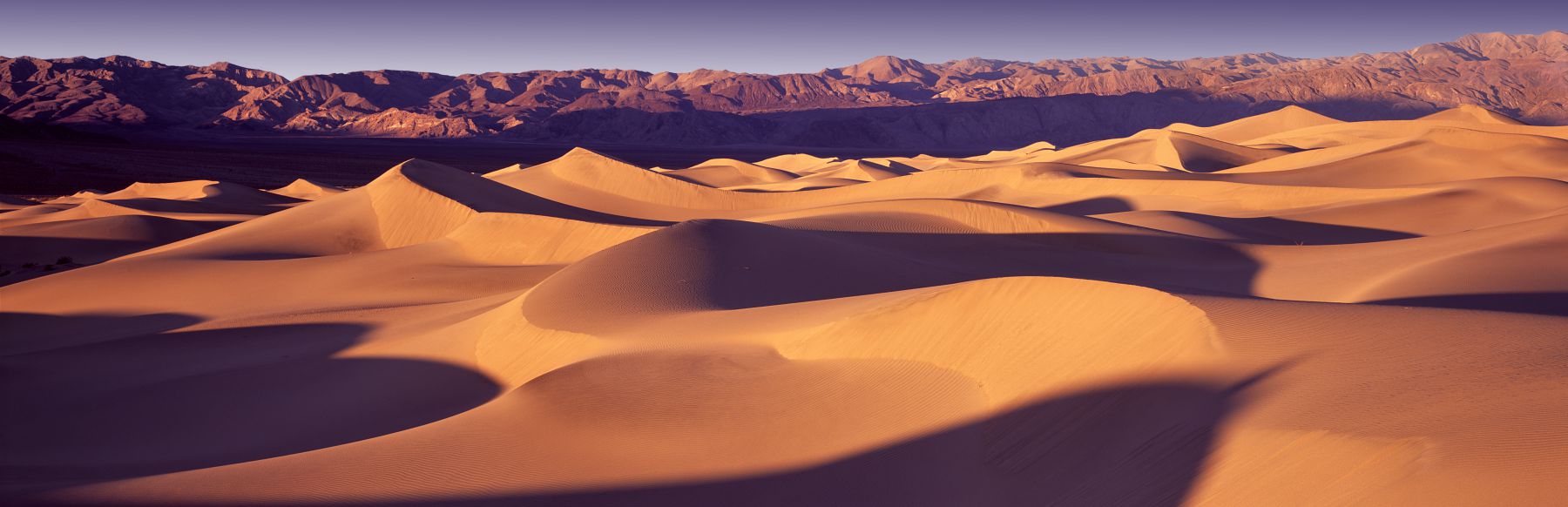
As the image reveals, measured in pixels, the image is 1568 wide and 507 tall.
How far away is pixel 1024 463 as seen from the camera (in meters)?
5.09

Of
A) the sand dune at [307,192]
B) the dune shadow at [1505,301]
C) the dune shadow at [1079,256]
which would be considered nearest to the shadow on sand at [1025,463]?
the dune shadow at [1505,301]

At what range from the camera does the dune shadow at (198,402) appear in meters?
7.13

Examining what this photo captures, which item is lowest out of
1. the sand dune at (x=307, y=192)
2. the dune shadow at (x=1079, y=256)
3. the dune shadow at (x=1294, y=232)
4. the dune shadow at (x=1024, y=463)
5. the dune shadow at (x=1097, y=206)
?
the sand dune at (x=307, y=192)

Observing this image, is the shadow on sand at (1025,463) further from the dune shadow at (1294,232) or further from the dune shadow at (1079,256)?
the dune shadow at (1294,232)

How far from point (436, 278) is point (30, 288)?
6.45 m

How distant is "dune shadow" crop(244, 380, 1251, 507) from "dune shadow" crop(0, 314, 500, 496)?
287 cm

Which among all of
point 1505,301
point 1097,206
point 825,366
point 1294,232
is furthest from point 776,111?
point 825,366

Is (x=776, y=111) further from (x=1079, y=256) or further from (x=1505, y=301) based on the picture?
(x=1505, y=301)

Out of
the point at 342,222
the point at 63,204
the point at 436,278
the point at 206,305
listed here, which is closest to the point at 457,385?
the point at 436,278

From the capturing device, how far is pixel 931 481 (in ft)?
17.1

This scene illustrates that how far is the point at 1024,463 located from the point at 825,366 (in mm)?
2255

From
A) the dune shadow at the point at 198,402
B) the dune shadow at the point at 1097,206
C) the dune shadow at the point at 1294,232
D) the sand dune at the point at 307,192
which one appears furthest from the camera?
the sand dune at the point at 307,192

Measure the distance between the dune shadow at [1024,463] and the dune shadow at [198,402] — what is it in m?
2.87

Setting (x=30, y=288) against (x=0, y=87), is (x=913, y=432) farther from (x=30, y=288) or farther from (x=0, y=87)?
(x=0, y=87)
